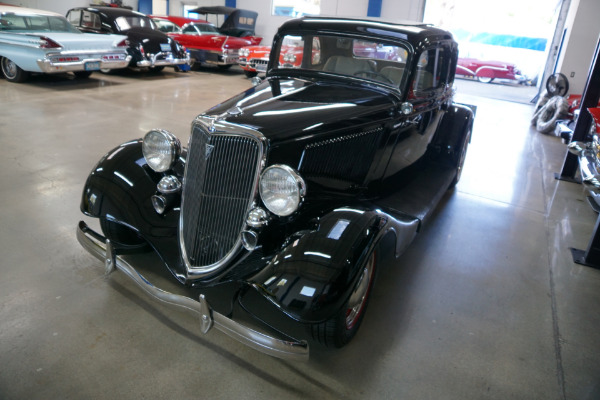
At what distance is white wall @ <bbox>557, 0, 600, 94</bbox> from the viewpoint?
9.63 metres

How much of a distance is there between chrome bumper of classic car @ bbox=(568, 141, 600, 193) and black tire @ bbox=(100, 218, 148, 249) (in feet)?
11.0

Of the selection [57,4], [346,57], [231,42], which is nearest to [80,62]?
[231,42]

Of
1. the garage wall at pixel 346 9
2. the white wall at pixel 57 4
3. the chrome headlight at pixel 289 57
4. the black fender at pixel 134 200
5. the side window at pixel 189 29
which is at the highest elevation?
the garage wall at pixel 346 9

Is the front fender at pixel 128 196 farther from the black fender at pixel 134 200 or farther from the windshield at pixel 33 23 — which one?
the windshield at pixel 33 23

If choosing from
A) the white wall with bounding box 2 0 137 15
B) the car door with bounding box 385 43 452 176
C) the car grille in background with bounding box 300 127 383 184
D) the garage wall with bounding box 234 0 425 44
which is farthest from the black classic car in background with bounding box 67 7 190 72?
the white wall with bounding box 2 0 137 15

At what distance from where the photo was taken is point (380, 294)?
2.79 m

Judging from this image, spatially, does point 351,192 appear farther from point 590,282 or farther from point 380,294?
point 590,282

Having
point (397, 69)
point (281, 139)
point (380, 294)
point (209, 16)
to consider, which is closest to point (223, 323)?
point (281, 139)

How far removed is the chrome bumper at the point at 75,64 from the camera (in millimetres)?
7570

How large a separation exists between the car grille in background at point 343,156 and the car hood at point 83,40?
7243mm

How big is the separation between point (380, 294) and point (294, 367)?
0.88m

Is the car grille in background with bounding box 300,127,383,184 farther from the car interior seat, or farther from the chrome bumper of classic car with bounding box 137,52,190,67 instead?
the chrome bumper of classic car with bounding box 137,52,190,67

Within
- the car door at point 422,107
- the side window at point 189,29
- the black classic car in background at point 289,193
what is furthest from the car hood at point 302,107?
the side window at point 189,29

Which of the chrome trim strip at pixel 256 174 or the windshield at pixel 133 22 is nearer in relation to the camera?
the chrome trim strip at pixel 256 174
